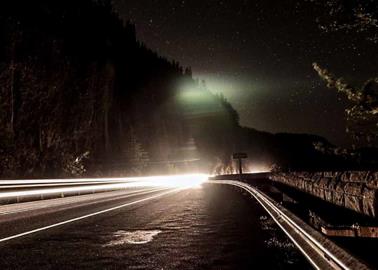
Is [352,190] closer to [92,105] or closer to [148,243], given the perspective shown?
[148,243]

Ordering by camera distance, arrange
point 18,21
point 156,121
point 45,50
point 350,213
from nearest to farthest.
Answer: point 350,213
point 18,21
point 45,50
point 156,121

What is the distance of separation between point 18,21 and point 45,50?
4526 mm

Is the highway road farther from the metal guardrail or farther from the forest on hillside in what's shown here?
the forest on hillside

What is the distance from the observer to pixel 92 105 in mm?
51938

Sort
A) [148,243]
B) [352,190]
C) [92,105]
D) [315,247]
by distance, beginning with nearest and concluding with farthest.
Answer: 1. [315,247]
2. [148,243]
3. [352,190]
4. [92,105]

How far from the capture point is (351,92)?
555 inches

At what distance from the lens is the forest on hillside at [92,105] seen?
1500 inches

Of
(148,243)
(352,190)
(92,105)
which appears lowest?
(148,243)

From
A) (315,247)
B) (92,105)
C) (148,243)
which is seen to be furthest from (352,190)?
(92,105)

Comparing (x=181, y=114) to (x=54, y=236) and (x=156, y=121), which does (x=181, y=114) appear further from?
(x=54, y=236)

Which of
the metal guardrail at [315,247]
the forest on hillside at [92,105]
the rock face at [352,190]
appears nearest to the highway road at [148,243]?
the metal guardrail at [315,247]

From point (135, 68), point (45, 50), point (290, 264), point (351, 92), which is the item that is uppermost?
point (135, 68)

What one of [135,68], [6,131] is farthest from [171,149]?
[6,131]

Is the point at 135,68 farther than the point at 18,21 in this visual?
Yes
